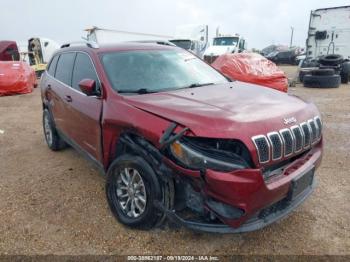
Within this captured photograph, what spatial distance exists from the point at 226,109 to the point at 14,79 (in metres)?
12.3

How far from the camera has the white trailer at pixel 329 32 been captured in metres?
14.5

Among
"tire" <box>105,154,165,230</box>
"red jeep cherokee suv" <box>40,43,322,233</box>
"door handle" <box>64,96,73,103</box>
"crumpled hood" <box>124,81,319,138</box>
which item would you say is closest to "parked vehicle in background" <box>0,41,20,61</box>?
"door handle" <box>64,96,73,103</box>

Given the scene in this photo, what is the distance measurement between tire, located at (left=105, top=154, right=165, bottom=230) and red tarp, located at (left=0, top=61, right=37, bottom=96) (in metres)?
11.2

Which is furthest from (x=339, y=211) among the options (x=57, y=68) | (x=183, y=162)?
(x=57, y=68)

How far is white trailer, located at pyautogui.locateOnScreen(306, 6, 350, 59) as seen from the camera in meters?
14.5

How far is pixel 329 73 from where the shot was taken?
12703 mm

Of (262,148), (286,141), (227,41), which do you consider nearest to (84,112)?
(262,148)

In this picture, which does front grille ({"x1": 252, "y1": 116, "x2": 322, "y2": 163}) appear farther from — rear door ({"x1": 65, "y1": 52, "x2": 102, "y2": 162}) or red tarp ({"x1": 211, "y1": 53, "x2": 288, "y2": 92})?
red tarp ({"x1": 211, "y1": 53, "x2": 288, "y2": 92})

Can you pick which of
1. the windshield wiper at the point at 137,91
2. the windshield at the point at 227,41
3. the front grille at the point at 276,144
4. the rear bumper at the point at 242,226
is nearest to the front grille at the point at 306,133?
the front grille at the point at 276,144

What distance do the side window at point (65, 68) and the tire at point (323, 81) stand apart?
10.5 m

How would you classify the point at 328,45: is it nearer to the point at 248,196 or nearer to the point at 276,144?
the point at 276,144

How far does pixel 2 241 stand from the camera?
308 centimetres

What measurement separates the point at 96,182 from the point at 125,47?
180 cm

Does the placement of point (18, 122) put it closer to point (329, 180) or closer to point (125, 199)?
point (125, 199)
